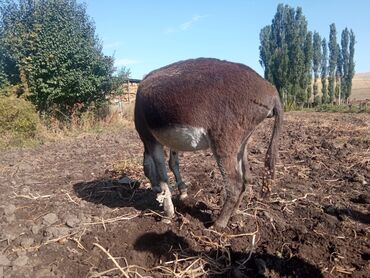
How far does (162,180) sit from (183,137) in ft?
2.40

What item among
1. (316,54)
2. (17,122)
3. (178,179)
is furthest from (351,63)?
(178,179)

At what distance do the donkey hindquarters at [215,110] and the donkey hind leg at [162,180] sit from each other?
270mm

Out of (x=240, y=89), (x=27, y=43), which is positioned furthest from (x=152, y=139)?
(x=27, y=43)

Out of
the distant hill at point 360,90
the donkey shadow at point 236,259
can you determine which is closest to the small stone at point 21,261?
the donkey shadow at point 236,259

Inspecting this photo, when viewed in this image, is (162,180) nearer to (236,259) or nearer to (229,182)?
(229,182)

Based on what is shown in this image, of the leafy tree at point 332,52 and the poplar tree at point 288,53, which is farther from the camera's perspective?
the leafy tree at point 332,52

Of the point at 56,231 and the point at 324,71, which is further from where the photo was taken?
the point at 324,71

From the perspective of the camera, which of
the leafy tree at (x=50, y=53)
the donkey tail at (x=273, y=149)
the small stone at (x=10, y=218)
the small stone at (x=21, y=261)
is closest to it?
the small stone at (x=21, y=261)

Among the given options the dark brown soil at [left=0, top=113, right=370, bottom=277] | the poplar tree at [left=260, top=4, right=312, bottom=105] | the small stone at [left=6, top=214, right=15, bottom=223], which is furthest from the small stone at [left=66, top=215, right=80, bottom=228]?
the poplar tree at [left=260, top=4, right=312, bottom=105]

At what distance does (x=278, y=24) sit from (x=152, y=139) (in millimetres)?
35118

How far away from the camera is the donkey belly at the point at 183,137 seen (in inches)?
161

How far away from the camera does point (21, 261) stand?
382 cm

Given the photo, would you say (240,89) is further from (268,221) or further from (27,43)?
(27,43)

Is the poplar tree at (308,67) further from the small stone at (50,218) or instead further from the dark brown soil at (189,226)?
the small stone at (50,218)
